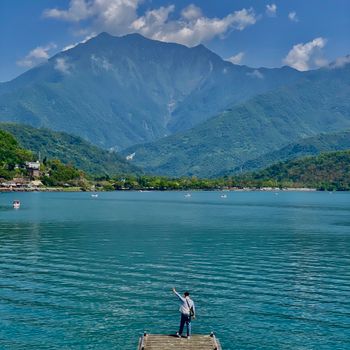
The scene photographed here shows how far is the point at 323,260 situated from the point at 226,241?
25.8 metres

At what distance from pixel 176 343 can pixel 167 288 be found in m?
22.7

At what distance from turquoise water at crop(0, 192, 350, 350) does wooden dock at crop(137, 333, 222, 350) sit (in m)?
3.68

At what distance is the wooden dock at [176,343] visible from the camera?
1457 inches

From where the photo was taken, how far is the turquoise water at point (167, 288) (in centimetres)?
4466

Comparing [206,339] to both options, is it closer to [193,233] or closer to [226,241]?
[226,241]

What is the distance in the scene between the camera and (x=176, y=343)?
38094mm

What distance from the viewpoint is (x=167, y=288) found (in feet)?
199

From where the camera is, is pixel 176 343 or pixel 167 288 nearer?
pixel 176 343

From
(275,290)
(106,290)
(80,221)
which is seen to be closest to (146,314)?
(106,290)

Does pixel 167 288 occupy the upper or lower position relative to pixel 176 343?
lower

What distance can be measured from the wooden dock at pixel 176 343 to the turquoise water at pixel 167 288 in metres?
3.68

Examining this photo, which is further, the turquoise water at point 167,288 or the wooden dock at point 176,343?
the turquoise water at point 167,288

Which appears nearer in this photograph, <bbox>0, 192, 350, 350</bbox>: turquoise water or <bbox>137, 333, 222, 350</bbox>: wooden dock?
<bbox>137, 333, 222, 350</bbox>: wooden dock

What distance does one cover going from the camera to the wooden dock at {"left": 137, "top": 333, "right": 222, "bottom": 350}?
37.0 meters
